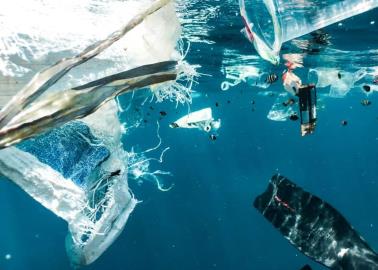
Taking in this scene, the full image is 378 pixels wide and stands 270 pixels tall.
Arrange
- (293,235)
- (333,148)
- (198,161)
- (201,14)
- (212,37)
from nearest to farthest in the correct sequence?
(293,235), (201,14), (212,37), (198,161), (333,148)

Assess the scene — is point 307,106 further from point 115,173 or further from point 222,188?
point 222,188

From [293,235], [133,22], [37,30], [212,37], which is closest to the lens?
[133,22]

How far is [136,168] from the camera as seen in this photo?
193 inches

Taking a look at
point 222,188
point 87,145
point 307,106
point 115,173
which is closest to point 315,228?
point 307,106

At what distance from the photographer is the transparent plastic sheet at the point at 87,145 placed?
340 centimetres

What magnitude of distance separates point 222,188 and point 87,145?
94.6 meters

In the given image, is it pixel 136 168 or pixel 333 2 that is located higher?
pixel 333 2

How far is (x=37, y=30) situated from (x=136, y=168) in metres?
2.24

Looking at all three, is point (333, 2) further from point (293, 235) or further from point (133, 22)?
point (133, 22)

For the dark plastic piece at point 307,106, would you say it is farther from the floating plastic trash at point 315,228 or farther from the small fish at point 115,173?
the small fish at point 115,173

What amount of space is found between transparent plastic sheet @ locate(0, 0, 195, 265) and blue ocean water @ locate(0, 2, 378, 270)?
7.83 m

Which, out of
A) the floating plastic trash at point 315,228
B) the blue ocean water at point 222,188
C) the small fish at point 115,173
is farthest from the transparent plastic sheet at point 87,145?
the blue ocean water at point 222,188

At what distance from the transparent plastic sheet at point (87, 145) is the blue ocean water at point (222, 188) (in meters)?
7.83

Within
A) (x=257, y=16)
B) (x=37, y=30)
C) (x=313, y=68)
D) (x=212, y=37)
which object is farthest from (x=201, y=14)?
(x=313, y=68)
